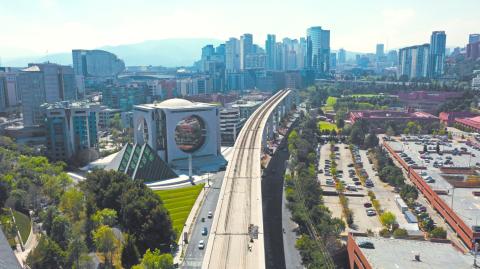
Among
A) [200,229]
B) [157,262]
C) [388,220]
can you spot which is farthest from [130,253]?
[388,220]

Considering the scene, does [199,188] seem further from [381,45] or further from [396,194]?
[381,45]

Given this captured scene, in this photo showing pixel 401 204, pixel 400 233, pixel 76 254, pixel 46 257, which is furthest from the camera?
pixel 401 204

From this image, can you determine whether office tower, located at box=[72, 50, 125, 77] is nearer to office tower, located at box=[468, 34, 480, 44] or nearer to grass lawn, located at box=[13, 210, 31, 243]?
grass lawn, located at box=[13, 210, 31, 243]

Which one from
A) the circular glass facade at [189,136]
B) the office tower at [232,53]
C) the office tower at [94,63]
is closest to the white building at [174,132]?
the circular glass facade at [189,136]

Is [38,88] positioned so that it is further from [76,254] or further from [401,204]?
[401,204]

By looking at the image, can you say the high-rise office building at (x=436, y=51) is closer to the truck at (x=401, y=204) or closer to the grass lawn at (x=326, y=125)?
the grass lawn at (x=326, y=125)

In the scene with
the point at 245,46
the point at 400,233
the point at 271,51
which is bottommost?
the point at 400,233

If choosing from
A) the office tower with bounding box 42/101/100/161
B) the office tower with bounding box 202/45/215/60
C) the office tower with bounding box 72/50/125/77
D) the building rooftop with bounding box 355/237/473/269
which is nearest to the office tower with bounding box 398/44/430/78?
the office tower with bounding box 202/45/215/60
